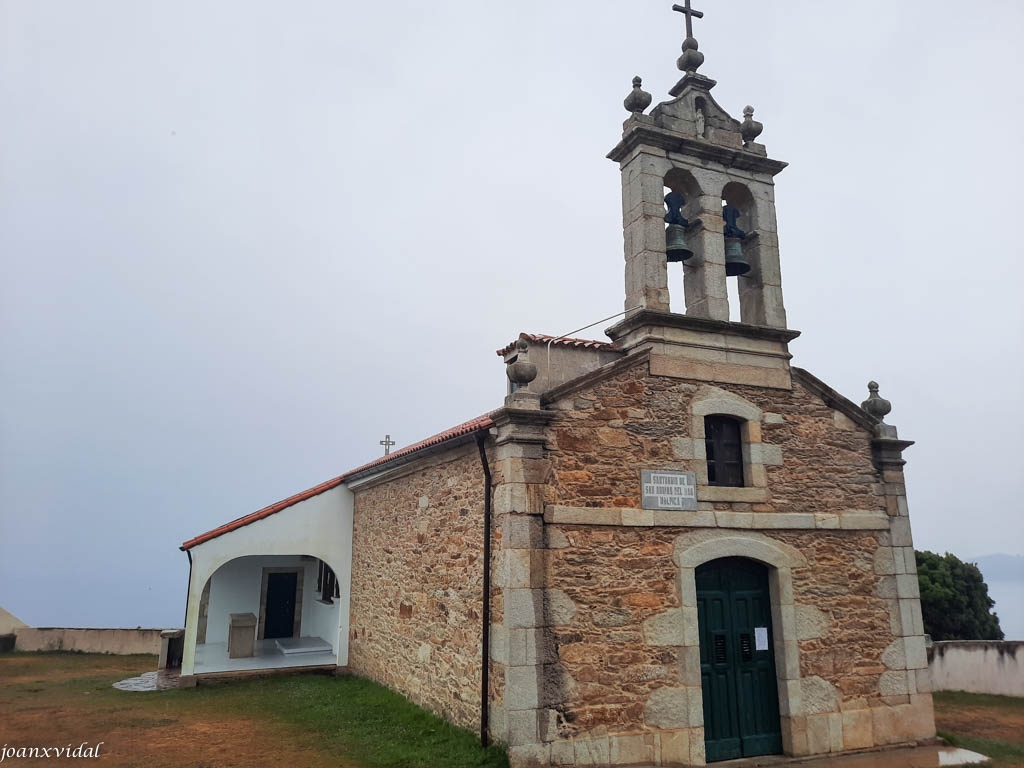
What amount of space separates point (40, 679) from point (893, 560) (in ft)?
46.5

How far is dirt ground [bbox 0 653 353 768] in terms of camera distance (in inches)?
295

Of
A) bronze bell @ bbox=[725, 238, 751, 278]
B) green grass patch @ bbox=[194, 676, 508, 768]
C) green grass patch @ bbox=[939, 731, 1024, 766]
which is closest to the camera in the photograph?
green grass patch @ bbox=[194, 676, 508, 768]

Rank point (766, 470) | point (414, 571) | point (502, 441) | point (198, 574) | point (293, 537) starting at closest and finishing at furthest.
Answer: point (502, 441) → point (766, 470) → point (414, 571) → point (198, 574) → point (293, 537)

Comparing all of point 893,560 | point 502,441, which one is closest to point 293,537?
point 502,441

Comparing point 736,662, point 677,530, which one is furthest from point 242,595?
point 736,662

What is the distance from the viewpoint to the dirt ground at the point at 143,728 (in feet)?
24.6

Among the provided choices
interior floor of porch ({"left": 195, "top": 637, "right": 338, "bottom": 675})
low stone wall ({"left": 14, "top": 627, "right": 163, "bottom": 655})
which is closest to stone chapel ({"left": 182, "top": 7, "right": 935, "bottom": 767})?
interior floor of porch ({"left": 195, "top": 637, "right": 338, "bottom": 675})

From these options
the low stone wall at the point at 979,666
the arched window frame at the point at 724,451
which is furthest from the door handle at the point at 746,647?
the low stone wall at the point at 979,666

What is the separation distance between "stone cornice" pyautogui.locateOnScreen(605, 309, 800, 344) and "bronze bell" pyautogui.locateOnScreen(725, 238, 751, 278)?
895 mm

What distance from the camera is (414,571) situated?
9.96 metres

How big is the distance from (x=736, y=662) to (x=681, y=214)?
221 inches

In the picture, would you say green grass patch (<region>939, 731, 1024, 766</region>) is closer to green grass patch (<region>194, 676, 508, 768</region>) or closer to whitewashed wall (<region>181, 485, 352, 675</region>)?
green grass patch (<region>194, 676, 508, 768</region>)

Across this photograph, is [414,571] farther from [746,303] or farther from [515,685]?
[746,303]

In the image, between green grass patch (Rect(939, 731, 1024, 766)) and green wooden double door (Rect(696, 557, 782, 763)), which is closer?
green wooden double door (Rect(696, 557, 782, 763))
